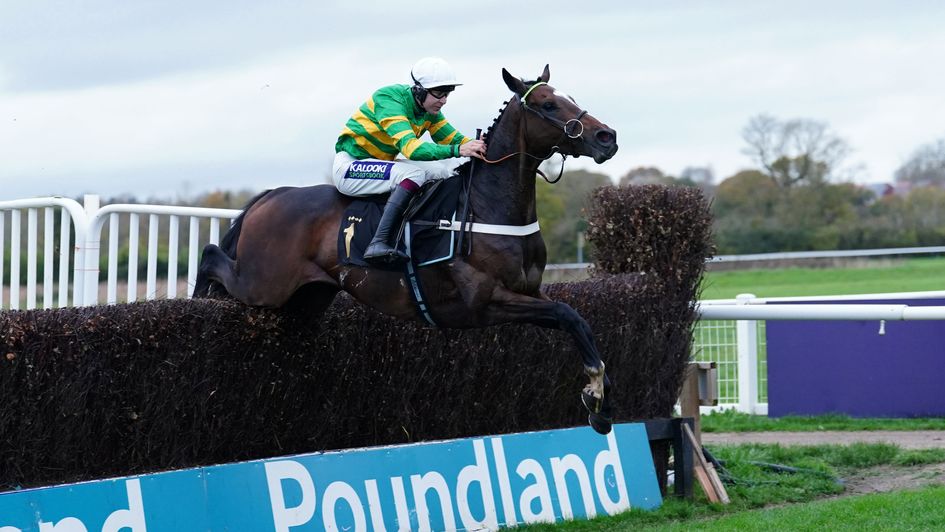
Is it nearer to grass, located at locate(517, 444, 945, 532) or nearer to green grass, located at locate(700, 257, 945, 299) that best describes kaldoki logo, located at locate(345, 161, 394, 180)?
grass, located at locate(517, 444, 945, 532)

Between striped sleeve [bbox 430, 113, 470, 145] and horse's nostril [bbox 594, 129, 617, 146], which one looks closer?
horse's nostril [bbox 594, 129, 617, 146]

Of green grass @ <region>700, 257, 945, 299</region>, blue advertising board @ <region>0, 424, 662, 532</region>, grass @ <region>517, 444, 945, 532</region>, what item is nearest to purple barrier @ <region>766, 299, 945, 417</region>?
grass @ <region>517, 444, 945, 532</region>

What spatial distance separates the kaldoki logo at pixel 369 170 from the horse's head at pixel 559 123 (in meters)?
0.77

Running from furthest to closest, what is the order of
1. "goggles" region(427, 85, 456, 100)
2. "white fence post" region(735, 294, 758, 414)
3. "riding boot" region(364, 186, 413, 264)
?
1. "white fence post" region(735, 294, 758, 414)
2. "goggles" region(427, 85, 456, 100)
3. "riding boot" region(364, 186, 413, 264)

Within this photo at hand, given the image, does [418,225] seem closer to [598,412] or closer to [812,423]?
[598,412]

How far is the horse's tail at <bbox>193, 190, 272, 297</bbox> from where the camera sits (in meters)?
6.63

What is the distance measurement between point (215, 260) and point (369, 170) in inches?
41.9

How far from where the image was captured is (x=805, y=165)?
154 feet

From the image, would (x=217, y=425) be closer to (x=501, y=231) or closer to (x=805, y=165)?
(x=501, y=231)

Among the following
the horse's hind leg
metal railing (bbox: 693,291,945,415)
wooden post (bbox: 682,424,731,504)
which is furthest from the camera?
metal railing (bbox: 693,291,945,415)

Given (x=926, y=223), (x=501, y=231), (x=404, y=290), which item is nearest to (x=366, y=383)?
(x=404, y=290)

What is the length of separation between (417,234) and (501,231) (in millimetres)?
438

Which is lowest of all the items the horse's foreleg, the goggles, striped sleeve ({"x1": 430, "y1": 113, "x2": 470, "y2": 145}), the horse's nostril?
the horse's foreleg

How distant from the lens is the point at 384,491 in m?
6.30
